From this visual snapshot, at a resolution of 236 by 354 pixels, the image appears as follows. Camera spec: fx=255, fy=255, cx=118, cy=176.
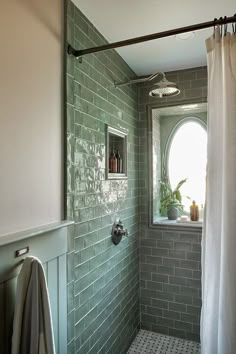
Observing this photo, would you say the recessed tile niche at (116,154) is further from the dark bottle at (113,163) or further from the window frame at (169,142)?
the window frame at (169,142)

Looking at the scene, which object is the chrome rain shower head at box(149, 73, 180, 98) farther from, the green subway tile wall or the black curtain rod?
the black curtain rod

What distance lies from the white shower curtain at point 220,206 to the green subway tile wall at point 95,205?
759 mm

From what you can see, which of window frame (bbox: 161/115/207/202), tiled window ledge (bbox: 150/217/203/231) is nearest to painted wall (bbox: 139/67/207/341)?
tiled window ledge (bbox: 150/217/203/231)

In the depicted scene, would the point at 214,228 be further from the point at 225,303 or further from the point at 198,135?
the point at 198,135

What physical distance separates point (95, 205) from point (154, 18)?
4.46ft

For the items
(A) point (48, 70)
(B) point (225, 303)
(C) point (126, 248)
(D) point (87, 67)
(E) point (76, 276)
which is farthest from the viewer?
(C) point (126, 248)

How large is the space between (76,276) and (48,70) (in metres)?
1.22

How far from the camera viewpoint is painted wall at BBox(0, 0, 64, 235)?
1.10 m

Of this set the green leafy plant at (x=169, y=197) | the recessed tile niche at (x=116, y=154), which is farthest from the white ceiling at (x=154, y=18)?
the green leafy plant at (x=169, y=197)

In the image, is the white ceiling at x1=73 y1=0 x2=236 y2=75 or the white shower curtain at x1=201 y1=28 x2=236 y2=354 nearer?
the white shower curtain at x1=201 y1=28 x2=236 y2=354

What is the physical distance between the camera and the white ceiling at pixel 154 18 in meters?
1.60

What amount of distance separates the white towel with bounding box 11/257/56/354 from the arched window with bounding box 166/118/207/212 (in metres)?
2.22

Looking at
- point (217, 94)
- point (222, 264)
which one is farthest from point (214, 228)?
point (217, 94)

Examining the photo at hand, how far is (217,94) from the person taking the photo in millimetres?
1298
